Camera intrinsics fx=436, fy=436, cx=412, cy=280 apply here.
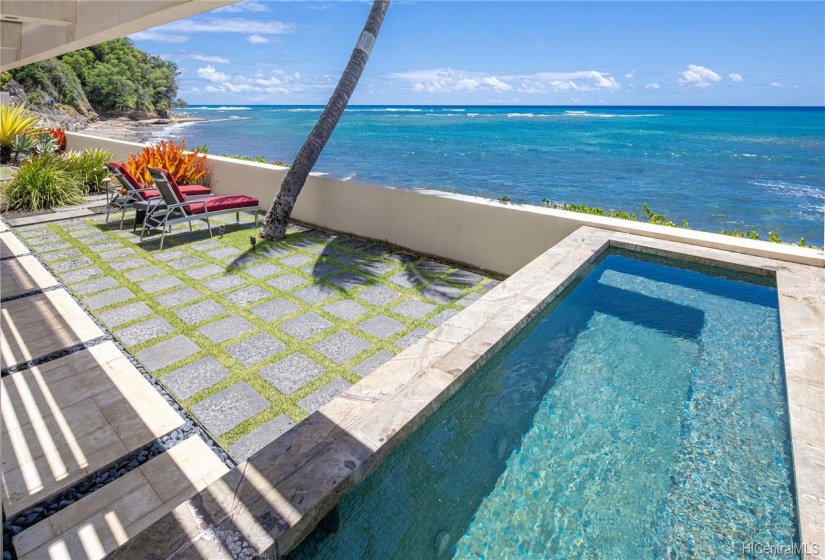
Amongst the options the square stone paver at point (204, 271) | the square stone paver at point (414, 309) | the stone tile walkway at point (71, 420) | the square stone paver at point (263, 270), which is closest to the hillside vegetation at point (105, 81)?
the square stone paver at point (204, 271)

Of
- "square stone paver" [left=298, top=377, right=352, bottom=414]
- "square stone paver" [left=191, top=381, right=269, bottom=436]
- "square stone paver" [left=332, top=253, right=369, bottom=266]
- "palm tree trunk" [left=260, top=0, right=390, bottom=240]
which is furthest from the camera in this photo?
"palm tree trunk" [left=260, top=0, right=390, bottom=240]

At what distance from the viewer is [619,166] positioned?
3297cm

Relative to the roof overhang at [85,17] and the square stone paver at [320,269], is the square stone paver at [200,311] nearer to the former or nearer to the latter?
the square stone paver at [320,269]

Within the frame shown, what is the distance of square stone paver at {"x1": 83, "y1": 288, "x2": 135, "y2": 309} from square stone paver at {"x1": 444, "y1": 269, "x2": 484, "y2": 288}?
3.55 meters

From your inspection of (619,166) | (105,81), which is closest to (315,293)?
(619,166)

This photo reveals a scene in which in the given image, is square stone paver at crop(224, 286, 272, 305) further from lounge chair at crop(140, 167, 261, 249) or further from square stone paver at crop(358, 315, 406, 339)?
lounge chair at crop(140, 167, 261, 249)

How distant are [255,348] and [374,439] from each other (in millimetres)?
2094

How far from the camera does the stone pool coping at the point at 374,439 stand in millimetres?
1594

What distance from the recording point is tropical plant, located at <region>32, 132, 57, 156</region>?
10.8 metres

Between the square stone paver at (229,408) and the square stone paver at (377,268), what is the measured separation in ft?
8.36

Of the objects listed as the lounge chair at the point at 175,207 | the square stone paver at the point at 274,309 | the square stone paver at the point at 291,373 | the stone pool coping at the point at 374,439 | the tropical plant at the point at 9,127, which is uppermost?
the tropical plant at the point at 9,127

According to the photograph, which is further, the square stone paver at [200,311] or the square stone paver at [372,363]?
the square stone paver at [200,311]

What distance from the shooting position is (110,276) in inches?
201

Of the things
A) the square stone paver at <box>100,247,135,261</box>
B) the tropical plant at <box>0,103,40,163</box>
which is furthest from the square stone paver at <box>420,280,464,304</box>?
the tropical plant at <box>0,103,40,163</box>
